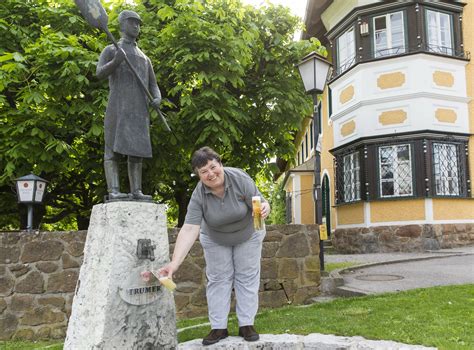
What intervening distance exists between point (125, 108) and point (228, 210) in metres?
1.22

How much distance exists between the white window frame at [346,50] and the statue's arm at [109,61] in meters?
11.8

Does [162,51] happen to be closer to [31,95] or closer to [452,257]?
[31,95]

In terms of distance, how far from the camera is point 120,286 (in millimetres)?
3559

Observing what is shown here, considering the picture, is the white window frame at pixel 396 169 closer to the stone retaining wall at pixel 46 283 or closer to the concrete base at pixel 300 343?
the stone retaining wall at pixel 46 283

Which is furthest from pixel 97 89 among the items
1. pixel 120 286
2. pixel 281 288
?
pixel 120 286

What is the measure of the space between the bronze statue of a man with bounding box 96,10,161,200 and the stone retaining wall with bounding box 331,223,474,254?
35.3 feet

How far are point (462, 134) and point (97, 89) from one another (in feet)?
34.7

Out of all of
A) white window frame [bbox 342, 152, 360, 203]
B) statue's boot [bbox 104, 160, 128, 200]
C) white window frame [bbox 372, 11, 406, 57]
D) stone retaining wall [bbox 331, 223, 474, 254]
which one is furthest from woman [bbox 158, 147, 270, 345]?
white window frame [bbox 372, 11, 406, 57]

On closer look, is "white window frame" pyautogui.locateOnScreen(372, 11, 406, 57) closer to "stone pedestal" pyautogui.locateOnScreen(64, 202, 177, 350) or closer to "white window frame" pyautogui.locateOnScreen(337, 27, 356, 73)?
"white window frame" pyautogui.locateOnScreen(337, 27, 356, 73)

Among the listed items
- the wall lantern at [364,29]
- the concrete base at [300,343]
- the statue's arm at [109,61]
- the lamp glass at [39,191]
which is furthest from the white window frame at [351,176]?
the statue's arm at [109,61]

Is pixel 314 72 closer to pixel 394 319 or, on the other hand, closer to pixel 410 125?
pixel 394 319

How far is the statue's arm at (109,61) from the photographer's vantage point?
13.0 feet

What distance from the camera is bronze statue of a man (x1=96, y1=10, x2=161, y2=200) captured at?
4.02 m

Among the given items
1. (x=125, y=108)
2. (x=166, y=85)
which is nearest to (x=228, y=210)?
(x=125, y=108)
